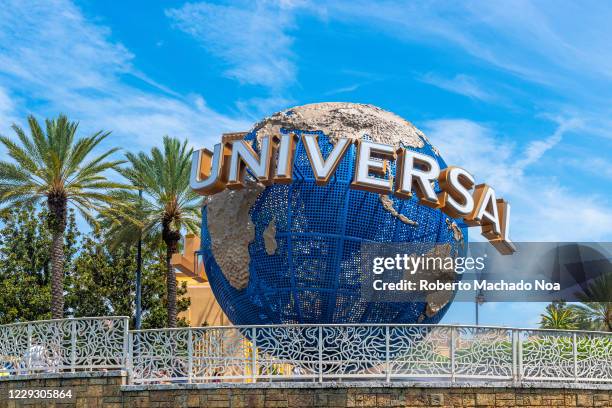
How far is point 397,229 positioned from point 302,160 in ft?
6.96

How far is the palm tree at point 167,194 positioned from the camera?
2961 centimetres

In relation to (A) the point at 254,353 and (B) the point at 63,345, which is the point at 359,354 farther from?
(B) the point at 63,345

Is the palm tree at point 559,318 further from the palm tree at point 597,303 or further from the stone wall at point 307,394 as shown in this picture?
the stone wall at point 307,394

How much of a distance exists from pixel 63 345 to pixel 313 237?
485cm

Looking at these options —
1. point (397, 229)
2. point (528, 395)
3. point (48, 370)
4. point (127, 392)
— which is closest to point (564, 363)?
point (528, 395)

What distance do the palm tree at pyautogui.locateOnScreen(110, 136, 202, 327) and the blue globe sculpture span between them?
1332cm

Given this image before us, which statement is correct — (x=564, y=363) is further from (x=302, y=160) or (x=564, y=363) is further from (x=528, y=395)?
(x=302, y=160)

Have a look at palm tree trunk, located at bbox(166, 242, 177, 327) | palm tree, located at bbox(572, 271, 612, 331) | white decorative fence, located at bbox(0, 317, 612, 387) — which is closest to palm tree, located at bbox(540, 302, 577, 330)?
palm tree, located at bbox(572, 271, 612, 331)

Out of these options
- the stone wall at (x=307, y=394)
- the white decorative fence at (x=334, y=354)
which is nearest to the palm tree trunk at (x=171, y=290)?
the white decorative fence at (x=334, y=354)

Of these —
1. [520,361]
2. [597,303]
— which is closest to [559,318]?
[597,303]

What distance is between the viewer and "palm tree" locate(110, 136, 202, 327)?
97.1ft

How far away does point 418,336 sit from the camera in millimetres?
14633

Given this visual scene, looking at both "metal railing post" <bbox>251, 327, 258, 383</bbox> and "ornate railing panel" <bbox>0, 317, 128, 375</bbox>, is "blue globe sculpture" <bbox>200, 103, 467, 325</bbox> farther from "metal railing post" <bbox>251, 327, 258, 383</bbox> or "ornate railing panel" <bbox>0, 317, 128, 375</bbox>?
"ornate railing panel" <bbox>0, 317, 128, 375</bbox>

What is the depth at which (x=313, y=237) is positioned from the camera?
15.1 meters
